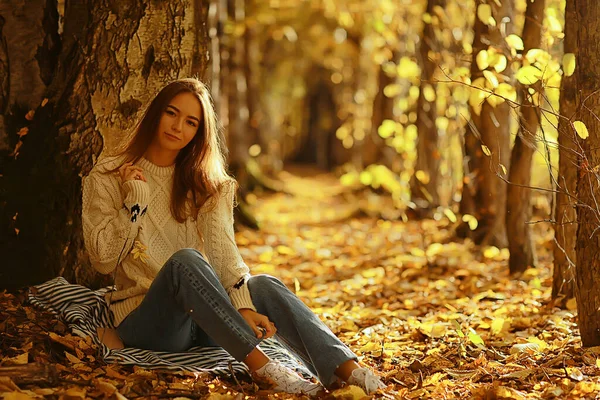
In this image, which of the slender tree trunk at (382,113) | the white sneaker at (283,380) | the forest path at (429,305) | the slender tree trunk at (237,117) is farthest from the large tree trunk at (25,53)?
the slender tree trunk at (382,113)

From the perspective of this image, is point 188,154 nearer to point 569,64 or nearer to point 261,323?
point 261,323

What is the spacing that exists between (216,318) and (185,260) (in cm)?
30

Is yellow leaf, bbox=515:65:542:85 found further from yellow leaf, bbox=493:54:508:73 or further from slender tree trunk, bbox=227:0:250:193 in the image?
slender tree trunk, bbox=227:0:250:193

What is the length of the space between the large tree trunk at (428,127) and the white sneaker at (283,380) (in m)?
5.41

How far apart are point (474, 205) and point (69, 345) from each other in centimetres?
543

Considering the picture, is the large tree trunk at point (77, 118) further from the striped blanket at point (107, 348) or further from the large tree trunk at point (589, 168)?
the large tree trunk at point (589, 168)

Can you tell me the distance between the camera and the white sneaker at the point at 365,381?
325cm

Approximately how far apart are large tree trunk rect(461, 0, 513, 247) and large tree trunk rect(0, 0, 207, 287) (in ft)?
11.7

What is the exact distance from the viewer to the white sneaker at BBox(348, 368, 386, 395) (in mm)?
3250

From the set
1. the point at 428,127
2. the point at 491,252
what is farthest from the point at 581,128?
the point at 428,127

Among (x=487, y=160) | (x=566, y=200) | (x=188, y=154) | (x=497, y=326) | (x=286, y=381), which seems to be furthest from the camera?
(x=487, y=160)

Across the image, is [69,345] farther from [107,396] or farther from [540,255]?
[540,255]

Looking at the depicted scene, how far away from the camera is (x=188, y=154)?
3947 millimetres

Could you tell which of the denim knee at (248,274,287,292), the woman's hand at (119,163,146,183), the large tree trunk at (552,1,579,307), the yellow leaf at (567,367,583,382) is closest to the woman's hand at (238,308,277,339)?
the denim knee at (248,274,287,292)
